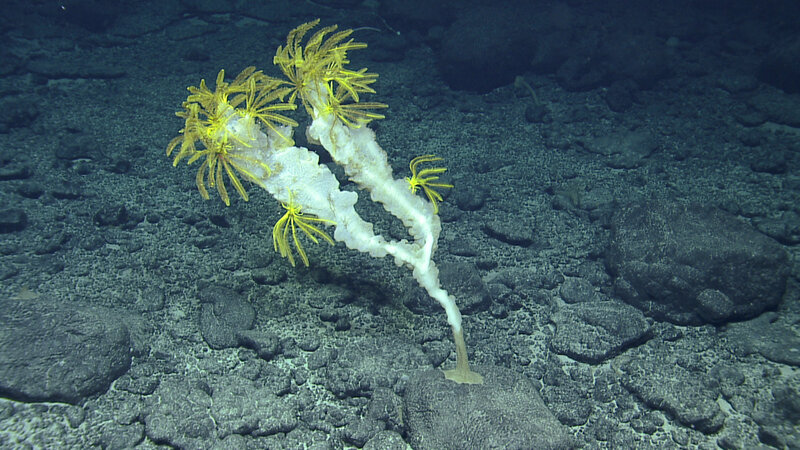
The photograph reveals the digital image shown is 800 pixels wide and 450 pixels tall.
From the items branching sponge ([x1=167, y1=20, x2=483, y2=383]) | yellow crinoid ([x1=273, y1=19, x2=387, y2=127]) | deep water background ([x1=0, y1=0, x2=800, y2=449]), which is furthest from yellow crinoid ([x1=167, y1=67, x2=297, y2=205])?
deep water background ([x1=0, y1=0, x2=800, y2=449])

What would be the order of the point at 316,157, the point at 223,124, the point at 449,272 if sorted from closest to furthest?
the point at 223,124 < the point at 316,157 < the point at 449,272

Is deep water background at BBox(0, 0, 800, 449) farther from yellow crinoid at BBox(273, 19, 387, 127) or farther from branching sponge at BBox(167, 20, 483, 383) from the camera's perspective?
yellow crinoid at BBox(273, 19, 387, 127)

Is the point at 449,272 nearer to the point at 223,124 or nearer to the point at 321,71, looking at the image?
the point at 321,71

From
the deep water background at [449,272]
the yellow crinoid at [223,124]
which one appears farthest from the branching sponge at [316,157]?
the deep water background at [449,272]

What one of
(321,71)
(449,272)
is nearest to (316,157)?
(321,71)

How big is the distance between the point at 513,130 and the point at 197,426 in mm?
6598

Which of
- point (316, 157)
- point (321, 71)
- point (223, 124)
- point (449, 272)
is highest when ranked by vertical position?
point (321, 71)

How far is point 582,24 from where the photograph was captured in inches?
437

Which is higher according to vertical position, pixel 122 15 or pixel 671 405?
pixel 122 15

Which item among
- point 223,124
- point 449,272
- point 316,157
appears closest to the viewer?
point 223,124

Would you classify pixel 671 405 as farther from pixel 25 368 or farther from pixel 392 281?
pixel 25 368

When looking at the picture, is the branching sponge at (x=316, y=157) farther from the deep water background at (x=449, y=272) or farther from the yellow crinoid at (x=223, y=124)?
the deep water background at (x=449, y=272)

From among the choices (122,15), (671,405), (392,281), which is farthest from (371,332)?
(122,15)

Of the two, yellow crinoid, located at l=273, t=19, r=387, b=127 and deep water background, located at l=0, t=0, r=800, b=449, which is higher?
yellow crinoid, located at l=273, t=19, r=387, b=127
